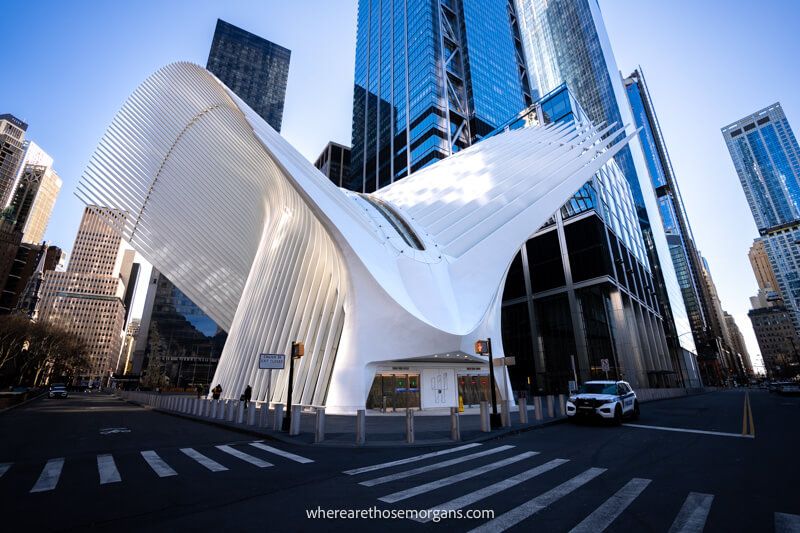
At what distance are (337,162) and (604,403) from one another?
10943cm

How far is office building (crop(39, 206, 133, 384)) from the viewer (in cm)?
13688

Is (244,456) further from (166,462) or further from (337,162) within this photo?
(337,162)

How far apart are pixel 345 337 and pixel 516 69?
326ft

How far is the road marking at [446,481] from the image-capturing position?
545 cm

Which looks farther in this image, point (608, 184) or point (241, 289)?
point (608, 184)

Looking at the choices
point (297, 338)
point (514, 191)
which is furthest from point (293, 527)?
point (514, 191)

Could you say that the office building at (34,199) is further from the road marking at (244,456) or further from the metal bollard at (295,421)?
the road marking at (244,456)

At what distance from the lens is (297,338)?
896 inches

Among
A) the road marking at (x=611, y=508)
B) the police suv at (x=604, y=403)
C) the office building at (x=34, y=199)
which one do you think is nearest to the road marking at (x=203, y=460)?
the road marking at (x=611, y=508)

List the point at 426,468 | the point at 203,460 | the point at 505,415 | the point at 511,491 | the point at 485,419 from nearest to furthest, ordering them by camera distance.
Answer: the point at 511,491, the point at 426,468, the point at 203,460, the point at 485,419, the point at 505,415

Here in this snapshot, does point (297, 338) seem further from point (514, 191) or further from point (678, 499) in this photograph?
point (678, 499)

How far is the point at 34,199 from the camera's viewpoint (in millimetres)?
141375

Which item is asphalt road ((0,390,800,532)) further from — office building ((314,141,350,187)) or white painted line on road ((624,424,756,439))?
office building ((314,141,350,187))

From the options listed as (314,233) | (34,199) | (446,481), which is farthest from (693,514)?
(34,199)
